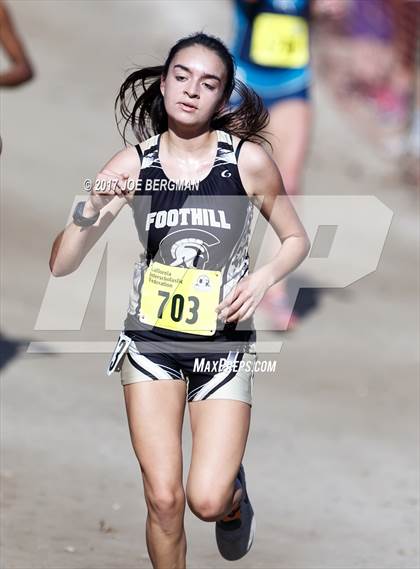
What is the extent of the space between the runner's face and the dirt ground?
6.66ft

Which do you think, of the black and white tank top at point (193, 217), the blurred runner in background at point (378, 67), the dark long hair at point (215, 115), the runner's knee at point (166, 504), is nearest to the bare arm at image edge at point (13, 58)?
the dark long hair at point (215, 115)

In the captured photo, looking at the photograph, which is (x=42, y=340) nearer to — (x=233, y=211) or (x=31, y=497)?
(x=31, y=497)

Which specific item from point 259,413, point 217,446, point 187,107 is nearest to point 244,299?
point 217,446

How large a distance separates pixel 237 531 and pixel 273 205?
1392 mm

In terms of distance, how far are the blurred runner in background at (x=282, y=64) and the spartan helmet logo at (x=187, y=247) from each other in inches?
175

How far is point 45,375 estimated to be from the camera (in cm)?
819

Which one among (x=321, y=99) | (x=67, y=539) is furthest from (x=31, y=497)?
(x=321, y=99)

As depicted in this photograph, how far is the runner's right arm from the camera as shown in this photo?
4605mm

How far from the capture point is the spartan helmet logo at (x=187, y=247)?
15.5 ft

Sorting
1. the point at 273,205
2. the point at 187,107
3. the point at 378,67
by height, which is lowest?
the point at 378,67

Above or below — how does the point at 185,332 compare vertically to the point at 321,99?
above

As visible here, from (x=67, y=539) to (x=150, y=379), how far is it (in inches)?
55.0

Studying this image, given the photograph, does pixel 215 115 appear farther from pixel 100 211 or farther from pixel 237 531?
pixel 237 531

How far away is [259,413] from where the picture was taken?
8.00 meters
